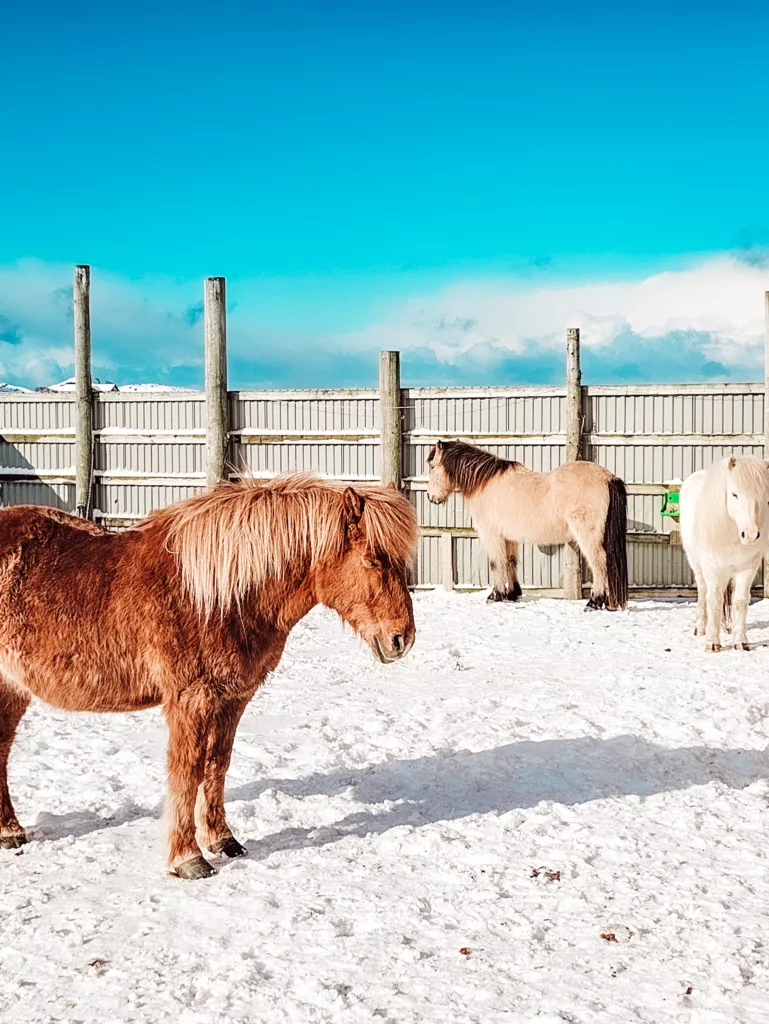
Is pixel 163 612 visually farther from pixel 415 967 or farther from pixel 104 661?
pixel 415 967

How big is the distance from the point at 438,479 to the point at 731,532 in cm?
392

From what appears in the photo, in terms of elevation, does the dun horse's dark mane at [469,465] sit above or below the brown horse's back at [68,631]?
above

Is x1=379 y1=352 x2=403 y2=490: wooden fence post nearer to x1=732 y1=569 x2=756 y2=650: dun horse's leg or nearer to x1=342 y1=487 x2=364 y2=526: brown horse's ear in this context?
x1=732 y1=569 x2=756 y2=650: dun horse's leg

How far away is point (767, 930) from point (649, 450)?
8.32 metres

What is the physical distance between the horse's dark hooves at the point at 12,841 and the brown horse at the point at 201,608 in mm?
653

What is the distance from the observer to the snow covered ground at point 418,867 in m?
2.77

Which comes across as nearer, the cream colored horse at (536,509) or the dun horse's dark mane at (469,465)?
the cream colored horse at (536,509)

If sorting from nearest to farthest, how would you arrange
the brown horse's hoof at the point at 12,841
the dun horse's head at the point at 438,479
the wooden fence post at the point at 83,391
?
the brown horse's hoof at the point at 12,841, the dun horse's head at the point at 438,479, the wooden fence post at the point at 83,391

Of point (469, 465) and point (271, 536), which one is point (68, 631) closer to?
point (271, 536)

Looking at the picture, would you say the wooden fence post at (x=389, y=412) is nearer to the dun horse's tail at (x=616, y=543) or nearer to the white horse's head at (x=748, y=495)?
the dun horse's tail at (x=616, y=543)

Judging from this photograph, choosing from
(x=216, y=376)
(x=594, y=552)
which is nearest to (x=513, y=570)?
(x=594, y=552)

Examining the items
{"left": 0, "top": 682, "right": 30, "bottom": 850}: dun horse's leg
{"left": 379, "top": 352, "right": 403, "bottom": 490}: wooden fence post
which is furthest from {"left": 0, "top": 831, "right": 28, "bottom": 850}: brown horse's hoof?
{"left": 379, "top": 352, "right": 403, "bottom": 490}: wooden fence post

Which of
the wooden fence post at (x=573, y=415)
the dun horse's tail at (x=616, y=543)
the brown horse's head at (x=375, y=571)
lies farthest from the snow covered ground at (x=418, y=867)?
the wooden fence post at (x=573, y=415)

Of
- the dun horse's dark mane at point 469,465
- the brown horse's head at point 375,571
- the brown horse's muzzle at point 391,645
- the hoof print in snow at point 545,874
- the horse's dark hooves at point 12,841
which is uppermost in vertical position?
the dun horse's dark mane at point 469,465
